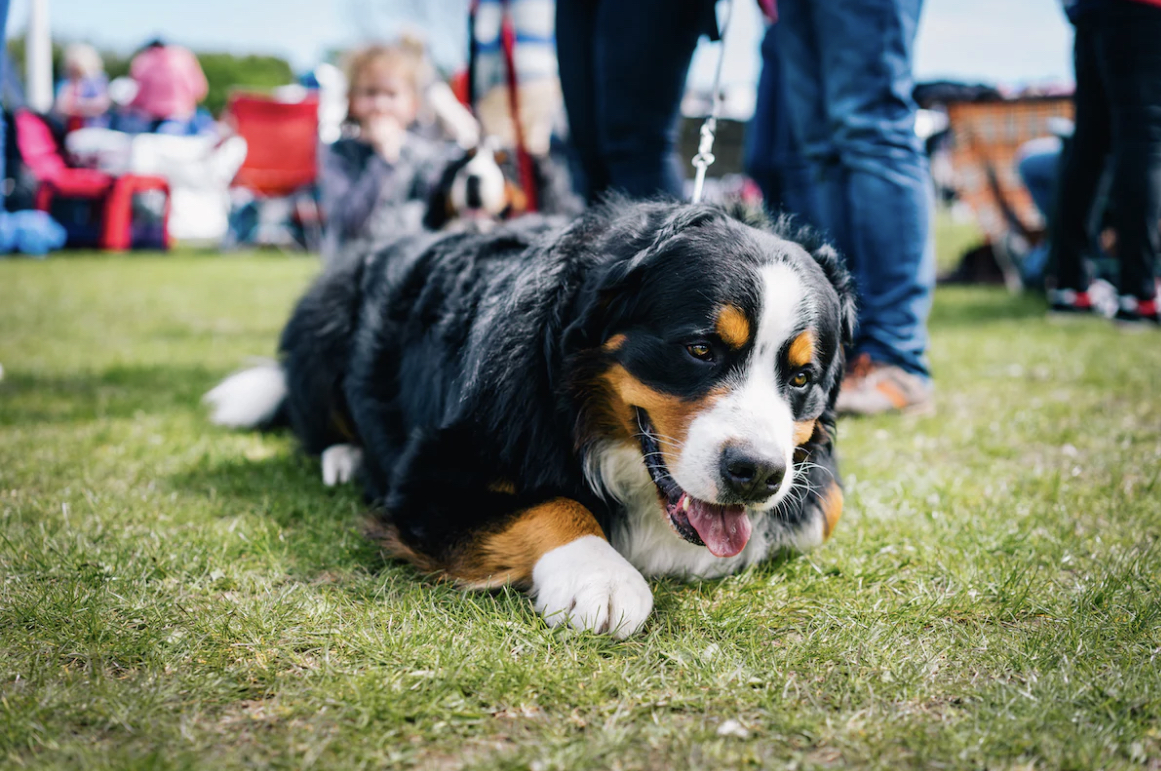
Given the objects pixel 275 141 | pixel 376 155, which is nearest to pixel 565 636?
pixel 376 155

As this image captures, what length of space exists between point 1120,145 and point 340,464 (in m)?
4.32

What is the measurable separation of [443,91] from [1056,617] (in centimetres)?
638

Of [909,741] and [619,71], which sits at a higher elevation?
[619,71]

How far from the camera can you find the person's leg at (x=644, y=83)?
11.0 feet

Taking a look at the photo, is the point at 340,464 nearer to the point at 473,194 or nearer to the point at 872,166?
the point at 872,166

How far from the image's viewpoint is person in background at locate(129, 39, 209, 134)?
50.5 feet

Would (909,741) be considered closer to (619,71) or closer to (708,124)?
(708,124)

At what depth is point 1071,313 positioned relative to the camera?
639cm

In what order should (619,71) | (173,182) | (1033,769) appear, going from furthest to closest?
1. (173,182)
2. (619,71)
3. (1033,769)

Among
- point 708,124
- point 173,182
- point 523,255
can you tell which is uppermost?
point 708,124

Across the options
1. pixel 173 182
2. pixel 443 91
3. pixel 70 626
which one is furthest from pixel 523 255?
pixel 173 182

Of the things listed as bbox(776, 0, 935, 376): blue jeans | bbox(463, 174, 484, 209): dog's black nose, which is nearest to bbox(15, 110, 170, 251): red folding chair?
bbox(463, 174, 484, 209): dog's black nose

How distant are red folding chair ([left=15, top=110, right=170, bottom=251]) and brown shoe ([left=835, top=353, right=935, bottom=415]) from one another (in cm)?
1209

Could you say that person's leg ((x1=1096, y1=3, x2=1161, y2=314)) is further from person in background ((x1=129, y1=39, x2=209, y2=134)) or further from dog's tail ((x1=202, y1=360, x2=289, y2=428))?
person in background ((x1=129, y1=39, x2=209, y2=134))
